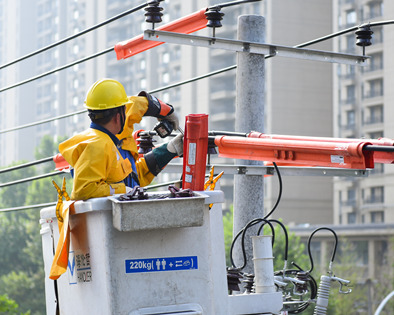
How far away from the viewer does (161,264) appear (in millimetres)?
3854

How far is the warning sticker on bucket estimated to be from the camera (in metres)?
3.81

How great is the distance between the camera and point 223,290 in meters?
4.06

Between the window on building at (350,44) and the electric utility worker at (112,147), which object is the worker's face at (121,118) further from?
the window on building at (350,44)

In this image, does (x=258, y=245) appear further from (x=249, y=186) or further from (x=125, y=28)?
(x=125, y=28)

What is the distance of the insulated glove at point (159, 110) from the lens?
5336 millimetres

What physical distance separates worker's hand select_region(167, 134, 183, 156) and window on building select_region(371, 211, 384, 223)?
2249 inches

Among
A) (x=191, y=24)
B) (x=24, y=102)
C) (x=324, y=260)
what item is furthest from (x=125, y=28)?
(x=191, y=24)

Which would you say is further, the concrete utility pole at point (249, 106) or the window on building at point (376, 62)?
the window on building at point (376, 62)

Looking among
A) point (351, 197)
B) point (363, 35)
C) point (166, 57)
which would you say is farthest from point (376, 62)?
point (363, 35)

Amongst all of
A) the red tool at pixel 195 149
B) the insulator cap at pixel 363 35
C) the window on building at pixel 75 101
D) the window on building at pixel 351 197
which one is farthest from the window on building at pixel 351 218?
the red tool at pixel 195 149

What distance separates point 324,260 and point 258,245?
50.2m

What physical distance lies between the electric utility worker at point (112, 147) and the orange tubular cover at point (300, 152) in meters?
0.53

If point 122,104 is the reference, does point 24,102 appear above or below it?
above

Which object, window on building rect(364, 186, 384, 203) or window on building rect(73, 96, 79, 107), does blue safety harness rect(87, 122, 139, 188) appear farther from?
window on building rect(73, 96, 79, 107)
